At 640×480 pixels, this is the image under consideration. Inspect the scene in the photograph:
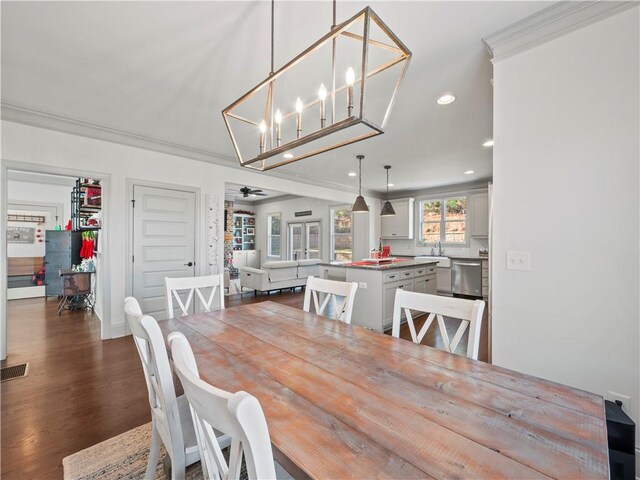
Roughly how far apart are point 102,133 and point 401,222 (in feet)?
20.8

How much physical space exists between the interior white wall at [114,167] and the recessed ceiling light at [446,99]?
11.3ft

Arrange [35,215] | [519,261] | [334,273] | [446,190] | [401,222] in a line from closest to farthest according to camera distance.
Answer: [519,261] → [334,273] → [35,215] → [446,190] → [401,222]

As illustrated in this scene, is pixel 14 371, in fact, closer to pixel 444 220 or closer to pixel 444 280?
pixel 444 280

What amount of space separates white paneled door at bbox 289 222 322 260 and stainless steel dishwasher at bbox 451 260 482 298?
12.6 ft

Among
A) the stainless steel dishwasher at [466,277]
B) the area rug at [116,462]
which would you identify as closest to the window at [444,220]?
the stainless steel dishwasher at [466,277]

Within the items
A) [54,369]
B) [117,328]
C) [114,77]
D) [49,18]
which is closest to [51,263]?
[117,328]

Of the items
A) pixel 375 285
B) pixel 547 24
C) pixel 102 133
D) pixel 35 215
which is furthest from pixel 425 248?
pixel 35 215

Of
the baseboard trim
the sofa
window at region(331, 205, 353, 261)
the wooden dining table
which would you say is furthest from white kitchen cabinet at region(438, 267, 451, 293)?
the baseboard trim

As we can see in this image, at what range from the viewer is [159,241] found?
4.08 m

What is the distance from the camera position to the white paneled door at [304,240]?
8.84 meters

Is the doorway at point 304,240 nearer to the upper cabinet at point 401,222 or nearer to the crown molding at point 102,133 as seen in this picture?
the upper cabinet at point 401,222

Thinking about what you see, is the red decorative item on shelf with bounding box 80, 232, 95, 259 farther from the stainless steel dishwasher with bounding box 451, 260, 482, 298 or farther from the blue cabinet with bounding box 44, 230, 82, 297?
the stainless steel dishwasher with bounding box 451, 260, 482, 298

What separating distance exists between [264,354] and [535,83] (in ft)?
7.41

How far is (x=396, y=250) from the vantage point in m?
7.87
